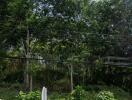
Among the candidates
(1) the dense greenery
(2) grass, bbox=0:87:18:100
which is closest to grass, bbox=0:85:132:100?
(2) grass, bbox=0:87:18:100

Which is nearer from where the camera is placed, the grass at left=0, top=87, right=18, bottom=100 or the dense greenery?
the grass at left=0, top=87, right=18, bottom=100

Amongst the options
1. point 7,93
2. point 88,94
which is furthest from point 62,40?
point 7,93

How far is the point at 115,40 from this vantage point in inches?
756

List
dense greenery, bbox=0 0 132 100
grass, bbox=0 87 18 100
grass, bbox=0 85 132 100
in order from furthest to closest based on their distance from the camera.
Answer: 1. dense greenery, bbox=0 0 132 100
2. grass, bbox=0 85 132 100
3. grass, bbox=0 87 18 100

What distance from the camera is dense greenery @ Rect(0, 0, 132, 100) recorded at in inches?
690

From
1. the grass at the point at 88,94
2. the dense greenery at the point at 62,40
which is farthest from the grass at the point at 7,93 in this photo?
the dense greenery at the point at 62,40

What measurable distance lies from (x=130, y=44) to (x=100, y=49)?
6.16 ft

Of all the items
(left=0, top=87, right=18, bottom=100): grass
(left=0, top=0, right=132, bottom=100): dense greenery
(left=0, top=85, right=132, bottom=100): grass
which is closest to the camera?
(left=0, top=87, right=18, bottom=100): grass

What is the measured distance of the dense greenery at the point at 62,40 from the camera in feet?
57.5

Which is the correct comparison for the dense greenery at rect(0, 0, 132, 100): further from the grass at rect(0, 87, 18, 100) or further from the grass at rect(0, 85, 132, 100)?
the grass at rect(0, 87, 18, 100)

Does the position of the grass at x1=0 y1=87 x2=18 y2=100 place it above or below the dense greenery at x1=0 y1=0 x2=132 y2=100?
below

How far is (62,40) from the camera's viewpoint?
18078mm

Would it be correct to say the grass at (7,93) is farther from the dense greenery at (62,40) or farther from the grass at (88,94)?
the dense greenery at (62,40)

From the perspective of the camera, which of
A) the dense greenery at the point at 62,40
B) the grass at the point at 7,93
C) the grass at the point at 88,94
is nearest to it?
the grass at the point at 7,93
